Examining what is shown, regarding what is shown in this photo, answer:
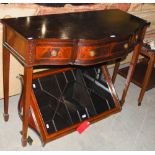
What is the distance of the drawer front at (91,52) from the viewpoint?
1612 millimetres

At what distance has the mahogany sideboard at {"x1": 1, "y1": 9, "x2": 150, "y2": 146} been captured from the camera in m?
1.53

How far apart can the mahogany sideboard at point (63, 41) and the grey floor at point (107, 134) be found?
0.56 ft

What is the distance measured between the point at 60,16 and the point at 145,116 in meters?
1.26

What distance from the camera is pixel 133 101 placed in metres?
2.65

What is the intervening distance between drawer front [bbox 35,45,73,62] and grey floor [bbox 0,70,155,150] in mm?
738

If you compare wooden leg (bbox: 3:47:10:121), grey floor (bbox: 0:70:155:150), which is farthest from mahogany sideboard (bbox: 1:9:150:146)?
grey floor (bbox: 0:70:155:150)

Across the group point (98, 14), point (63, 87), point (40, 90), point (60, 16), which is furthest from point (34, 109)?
point (98, 14)

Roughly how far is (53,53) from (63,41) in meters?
0.10

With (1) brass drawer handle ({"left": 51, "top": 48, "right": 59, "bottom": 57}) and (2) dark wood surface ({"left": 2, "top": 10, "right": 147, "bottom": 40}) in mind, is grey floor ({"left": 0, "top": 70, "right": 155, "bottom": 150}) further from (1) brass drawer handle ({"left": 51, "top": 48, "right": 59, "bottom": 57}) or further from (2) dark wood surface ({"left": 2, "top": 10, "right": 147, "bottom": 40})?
(2) dark wood surface ({"left": 2, "top": 10, "right": 147, "bottom": 40})

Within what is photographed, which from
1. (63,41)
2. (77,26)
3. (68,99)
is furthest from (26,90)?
(68,99)

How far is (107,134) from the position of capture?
84.6 inches

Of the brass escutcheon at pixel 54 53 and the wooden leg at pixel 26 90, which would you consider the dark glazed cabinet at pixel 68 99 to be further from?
the brass escutcheon at pixel 54 53

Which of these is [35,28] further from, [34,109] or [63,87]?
[63,87]

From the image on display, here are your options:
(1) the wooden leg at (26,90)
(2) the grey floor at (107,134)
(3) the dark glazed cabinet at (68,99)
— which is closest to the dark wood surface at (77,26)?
(1) the wooden leg at (26,90)
